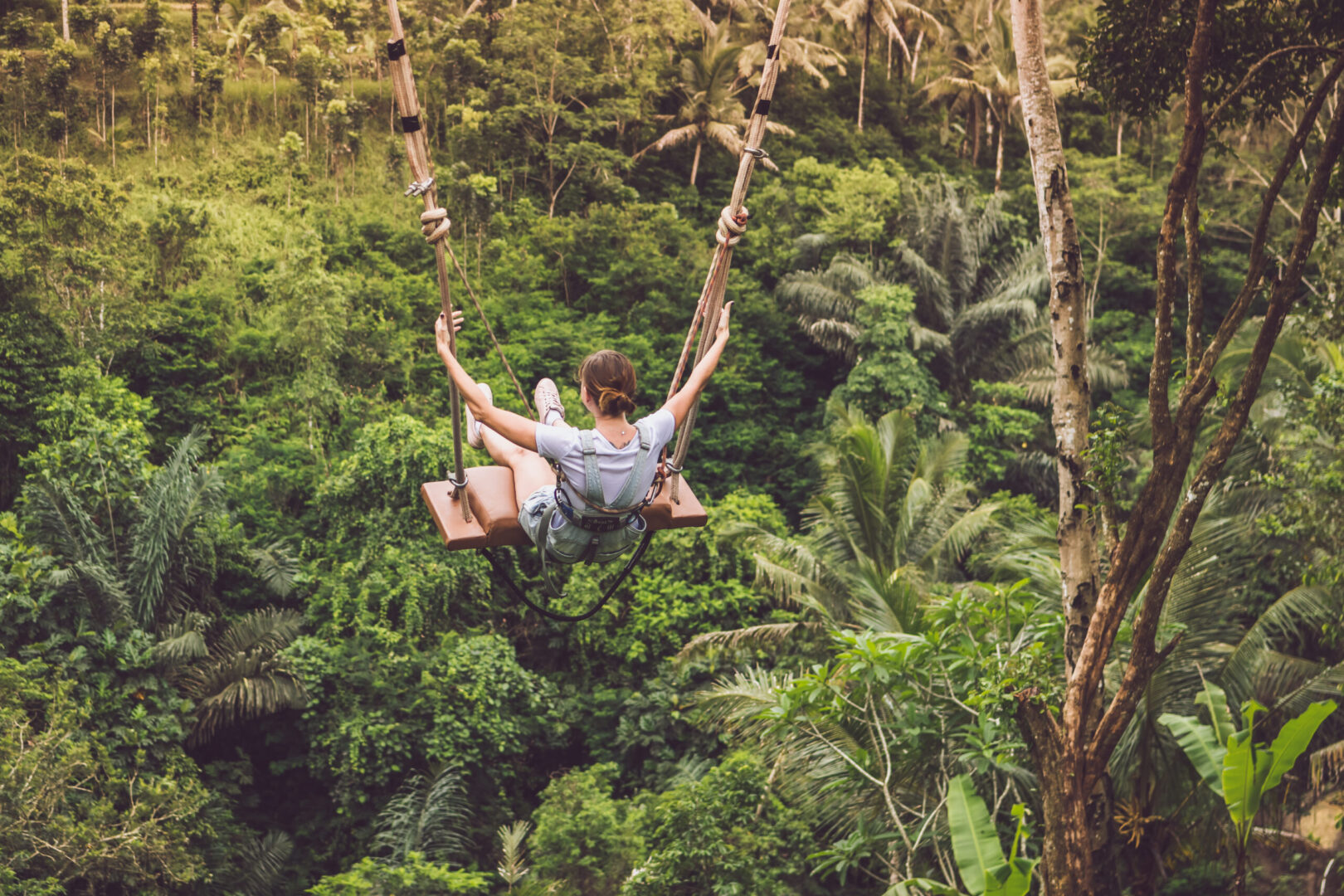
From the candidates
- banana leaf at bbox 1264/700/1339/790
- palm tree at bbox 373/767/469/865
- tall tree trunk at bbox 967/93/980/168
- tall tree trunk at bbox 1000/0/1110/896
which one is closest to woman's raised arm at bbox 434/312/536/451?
tall tree trunk at bbox 1000/0/1110/896

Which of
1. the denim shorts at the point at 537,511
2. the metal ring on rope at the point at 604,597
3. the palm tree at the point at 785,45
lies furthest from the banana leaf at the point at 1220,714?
the palm tree at the point at 785,45

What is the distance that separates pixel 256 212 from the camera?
53.0ft

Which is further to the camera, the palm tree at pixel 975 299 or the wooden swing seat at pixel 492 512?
the palm tree at pixel 975 299

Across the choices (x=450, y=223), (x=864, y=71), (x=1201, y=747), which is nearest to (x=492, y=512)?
(x=450, y=223)

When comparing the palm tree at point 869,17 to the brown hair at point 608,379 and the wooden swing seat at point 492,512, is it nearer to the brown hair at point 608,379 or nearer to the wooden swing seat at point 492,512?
the wooden swing seat at point 492,512

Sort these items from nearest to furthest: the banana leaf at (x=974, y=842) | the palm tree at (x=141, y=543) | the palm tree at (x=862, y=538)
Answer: the banana leaf at (x=974, y=842) < the palm tree at (x=862, y=538) < the palm tree at (x=141, y=543)

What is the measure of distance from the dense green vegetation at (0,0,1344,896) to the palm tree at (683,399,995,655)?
0.05m

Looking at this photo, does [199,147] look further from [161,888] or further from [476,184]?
[161,888]

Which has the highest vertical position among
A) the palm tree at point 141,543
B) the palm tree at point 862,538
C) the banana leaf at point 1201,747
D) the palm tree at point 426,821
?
the banana leaf at point 1201,747

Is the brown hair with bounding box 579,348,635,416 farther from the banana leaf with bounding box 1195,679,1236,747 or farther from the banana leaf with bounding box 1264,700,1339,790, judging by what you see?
the banana leaf with bounding box 1195,679,1236,747

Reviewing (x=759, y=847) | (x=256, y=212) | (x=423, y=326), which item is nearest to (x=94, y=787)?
(x=759, y=847)

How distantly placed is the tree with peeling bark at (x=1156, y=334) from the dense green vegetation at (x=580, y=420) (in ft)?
0.53

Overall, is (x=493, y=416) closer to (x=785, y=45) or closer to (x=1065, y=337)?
(x=1065, y=337)

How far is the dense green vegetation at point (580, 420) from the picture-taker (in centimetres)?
711
